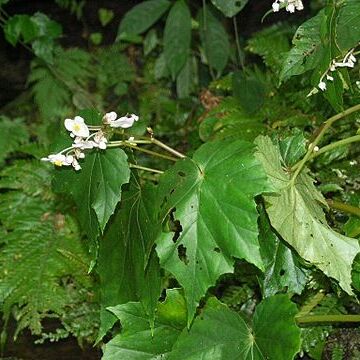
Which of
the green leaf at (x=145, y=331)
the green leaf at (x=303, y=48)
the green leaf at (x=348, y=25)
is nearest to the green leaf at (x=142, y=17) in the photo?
the green leaf at (x=303, y=48)

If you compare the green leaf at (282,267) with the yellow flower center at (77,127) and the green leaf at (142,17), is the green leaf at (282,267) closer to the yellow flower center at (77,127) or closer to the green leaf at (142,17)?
the yellow flower center at (77,127)

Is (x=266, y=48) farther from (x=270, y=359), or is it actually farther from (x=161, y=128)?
(x=270, y=359)

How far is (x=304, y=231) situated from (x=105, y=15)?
261cm

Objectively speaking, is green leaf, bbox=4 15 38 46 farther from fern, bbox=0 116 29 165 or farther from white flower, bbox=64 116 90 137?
white flower, bbox=64 116 90 137

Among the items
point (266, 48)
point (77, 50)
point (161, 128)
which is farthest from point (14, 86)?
point (266, 48)

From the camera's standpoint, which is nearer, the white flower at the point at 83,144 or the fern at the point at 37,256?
the white flower at the point at 83,144

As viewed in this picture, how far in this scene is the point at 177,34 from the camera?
2.78 m

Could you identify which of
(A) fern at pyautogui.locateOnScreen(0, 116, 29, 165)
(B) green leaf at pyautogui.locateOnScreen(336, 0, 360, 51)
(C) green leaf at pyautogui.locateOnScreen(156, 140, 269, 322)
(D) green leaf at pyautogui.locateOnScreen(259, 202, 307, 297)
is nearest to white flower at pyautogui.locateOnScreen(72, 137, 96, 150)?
(C) green leaf at pyautogui.locateOnScreen(156, 140, 269, 322)

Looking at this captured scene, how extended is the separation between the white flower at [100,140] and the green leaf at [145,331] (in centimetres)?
35

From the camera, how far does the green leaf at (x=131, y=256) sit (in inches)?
55.7

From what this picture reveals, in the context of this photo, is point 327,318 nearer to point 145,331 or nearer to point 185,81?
point 145,331

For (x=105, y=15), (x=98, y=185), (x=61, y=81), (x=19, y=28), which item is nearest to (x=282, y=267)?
(x=98, y=185)

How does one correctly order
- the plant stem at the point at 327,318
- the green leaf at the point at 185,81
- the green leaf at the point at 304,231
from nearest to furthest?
1. the green leaf at the point at 304,231
2. the plant stem at the point at 327,318
3. the green leaf at the point at 185,81

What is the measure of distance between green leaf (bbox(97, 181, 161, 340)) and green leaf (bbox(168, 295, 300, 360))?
0.10m
